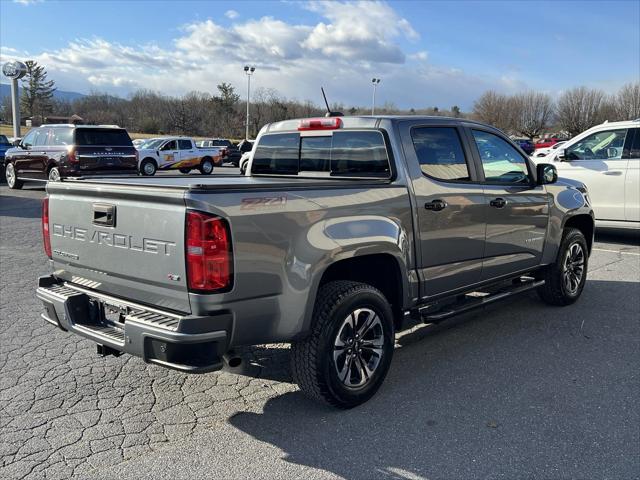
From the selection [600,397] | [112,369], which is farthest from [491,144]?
[112,369]

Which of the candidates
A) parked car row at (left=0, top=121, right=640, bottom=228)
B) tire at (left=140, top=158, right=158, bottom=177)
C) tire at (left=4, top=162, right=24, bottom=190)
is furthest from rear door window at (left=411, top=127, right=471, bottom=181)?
tire at (left=140, top=158, right=158, bottom=177)

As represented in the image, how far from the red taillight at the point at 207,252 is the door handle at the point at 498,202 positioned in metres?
2.66

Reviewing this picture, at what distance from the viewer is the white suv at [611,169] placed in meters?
9.17

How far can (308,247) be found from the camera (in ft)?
10.6

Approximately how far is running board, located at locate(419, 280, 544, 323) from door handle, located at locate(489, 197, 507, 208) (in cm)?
79

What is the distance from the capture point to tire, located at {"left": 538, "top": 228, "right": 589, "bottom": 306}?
5.79m

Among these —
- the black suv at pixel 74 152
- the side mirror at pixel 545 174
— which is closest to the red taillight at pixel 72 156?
the black suv at pixel 74 152

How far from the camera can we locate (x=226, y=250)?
9.45ft

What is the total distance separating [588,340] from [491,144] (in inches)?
77.9

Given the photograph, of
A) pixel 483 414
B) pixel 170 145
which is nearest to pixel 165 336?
pixel 483 414

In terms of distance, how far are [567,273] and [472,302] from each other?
74.4 inches

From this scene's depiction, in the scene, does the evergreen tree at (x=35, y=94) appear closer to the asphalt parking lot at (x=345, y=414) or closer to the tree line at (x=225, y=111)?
the tree line at (x=225, y=111)

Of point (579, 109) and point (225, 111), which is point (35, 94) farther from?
point (579, 109)

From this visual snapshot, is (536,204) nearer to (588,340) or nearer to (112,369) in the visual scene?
(588,340)
